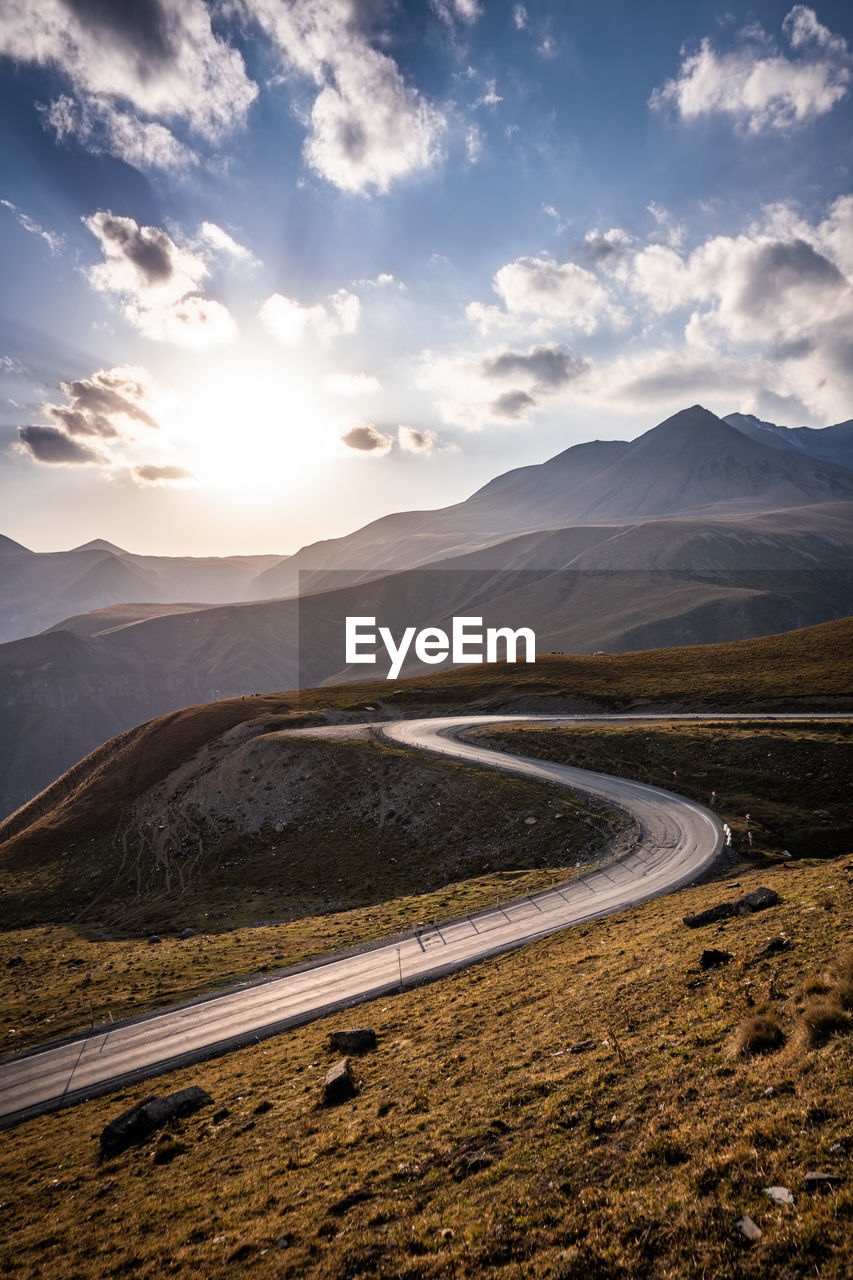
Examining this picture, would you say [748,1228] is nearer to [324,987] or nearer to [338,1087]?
[338,1087]

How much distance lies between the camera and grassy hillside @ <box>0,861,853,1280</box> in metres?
8.08

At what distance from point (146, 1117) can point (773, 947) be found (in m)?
19.8

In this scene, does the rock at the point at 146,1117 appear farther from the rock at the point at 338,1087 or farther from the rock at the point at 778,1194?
the rock at the point at 778,1194

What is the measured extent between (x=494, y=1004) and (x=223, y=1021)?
44.4ft

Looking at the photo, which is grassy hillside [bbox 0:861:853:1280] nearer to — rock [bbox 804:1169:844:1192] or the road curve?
rock [bbox 804:1169:844:1192]

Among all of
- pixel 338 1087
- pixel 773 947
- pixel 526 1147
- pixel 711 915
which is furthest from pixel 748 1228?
pixel 711 915

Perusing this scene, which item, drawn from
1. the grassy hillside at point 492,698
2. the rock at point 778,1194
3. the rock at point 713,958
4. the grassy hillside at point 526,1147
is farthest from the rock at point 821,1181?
the grassy hillside at point 492,698

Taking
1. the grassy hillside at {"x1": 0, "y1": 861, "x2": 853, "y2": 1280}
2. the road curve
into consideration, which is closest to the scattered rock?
the grassy hillside at {"x1": 0, "y1": 861, "x2": 853, "y2": 1280}

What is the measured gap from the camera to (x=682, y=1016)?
14.6 metres

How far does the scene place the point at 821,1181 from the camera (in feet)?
25.4

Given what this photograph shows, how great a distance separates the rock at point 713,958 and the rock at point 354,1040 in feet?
37.7

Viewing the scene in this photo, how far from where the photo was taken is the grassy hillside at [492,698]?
6944 cm

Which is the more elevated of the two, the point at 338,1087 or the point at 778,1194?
the point at 778,1194

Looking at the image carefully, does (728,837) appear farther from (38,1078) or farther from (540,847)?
(38,1078)
